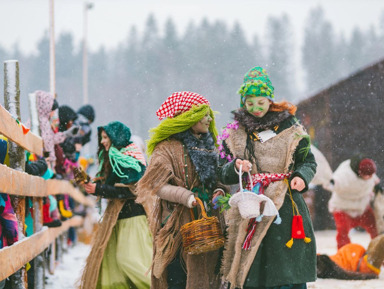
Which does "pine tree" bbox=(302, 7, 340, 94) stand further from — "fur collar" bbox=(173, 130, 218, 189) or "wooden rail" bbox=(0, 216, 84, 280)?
"fur collar" bbox=(173, 130, 218, 189)

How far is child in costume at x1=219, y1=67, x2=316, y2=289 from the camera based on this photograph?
4.26 meters

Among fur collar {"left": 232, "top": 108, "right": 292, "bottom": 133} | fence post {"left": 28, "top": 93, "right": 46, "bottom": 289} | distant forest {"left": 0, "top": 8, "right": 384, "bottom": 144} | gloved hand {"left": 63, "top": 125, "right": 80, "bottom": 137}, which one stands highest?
distant forest {"left": 0, "top": 8, "right": 384, "bottom": 144}

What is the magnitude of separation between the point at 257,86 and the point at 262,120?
0.81 ft

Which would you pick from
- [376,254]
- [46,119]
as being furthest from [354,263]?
[46,119]

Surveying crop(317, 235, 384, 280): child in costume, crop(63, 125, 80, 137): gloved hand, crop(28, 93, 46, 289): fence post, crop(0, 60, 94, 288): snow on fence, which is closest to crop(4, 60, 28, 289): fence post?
crop(0, 60, 94, 288): snow on fence

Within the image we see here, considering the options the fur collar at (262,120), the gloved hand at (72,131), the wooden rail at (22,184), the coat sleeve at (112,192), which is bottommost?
the coat sleeve at (112,192)

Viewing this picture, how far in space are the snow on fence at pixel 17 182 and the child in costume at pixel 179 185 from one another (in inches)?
38.1

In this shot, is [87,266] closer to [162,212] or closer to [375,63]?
[162,212]

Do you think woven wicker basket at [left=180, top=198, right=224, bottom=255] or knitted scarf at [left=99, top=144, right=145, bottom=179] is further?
knitted scarf at [left=99, top=144, right=145, bottom=179]

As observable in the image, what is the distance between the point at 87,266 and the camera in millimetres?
5980

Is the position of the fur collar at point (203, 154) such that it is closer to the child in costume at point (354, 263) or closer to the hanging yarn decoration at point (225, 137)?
the hanging yarn decoration at point (225, 137)

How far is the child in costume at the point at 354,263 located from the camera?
742 centimetres

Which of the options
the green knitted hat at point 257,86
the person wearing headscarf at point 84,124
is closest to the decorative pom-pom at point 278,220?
the green knitted hat at point 257,86

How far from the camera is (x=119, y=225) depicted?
20.4 feet
